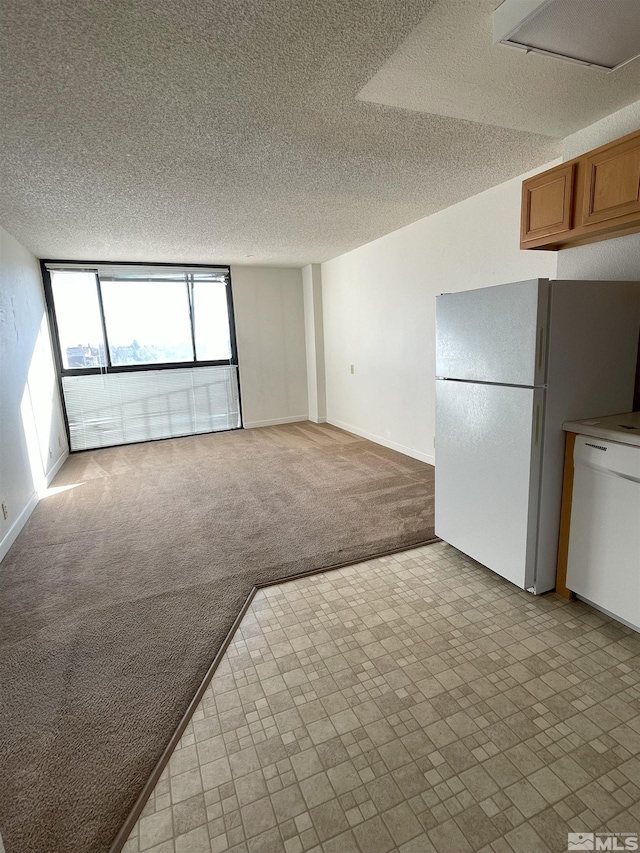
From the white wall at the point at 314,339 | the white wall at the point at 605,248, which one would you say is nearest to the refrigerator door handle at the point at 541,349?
the white wall at the point at 605,248

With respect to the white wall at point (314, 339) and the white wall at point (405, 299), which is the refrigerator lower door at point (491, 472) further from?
the white wall at point (314, 339)

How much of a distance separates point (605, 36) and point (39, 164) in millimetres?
2811

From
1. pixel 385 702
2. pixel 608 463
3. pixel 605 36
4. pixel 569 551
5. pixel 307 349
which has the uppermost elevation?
pixel 605 36

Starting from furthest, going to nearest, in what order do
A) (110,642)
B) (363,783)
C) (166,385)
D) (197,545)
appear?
(166,385) < (197,545) < (110,642) < (363,783)

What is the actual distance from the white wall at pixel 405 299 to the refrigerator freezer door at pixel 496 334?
3.53 ft

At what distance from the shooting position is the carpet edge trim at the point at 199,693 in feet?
3.99

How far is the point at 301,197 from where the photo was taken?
3.29 m

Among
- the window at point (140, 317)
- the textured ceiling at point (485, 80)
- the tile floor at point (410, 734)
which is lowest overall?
the tile floor at point (410, 734)

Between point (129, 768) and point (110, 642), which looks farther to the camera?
point (110, 642)

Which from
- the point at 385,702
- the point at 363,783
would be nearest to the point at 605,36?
the point at 385,702

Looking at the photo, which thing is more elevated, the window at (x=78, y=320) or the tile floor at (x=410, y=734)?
the window at (x=78, y=320)

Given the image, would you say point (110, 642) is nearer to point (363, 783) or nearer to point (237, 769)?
point (237, 769)

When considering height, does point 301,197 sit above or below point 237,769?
above

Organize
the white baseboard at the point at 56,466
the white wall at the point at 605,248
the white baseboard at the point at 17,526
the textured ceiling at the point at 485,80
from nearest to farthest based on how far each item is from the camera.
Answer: the textured ceiling at the point at 485,80, the white wall at the point at 605,248, the white baseboard at the point at 17,526, the white baseboard at the point at 56,466
